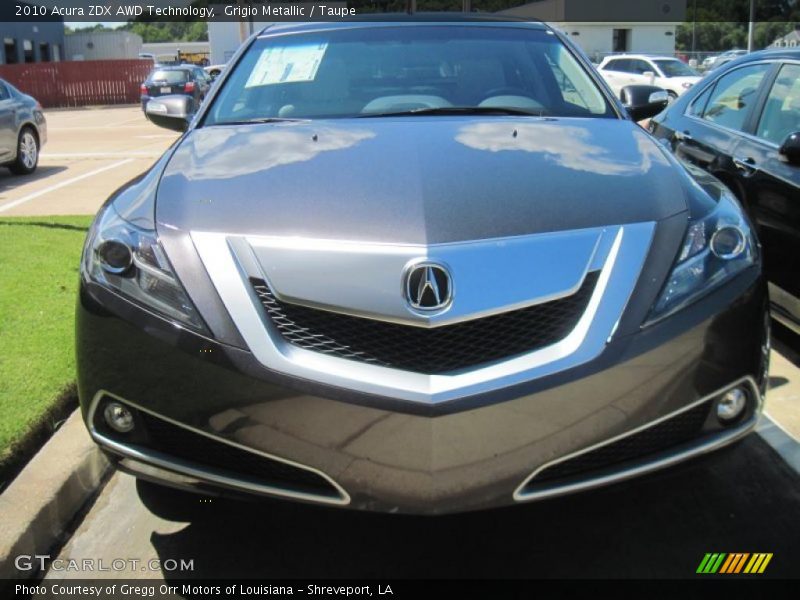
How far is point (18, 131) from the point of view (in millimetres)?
11367

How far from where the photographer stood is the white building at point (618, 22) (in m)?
56.0

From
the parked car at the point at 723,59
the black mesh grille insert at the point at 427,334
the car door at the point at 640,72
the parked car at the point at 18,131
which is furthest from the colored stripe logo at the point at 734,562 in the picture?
the car door at the point at 640,72

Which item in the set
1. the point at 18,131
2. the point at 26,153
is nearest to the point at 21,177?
the point at 26,153

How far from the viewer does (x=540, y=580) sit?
8.12ft

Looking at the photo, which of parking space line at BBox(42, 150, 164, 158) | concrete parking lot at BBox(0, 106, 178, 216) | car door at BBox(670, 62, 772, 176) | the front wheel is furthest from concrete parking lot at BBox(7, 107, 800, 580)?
parking space line at BBox(42, 150, 164, 158)

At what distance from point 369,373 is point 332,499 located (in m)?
0.38

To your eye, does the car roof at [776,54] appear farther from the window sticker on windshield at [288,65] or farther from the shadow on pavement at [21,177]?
the shadow on pavement at [21,177]

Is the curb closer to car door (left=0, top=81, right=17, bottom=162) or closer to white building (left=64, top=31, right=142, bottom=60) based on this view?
car door (left=0, top=81, right=17, bottom=162)

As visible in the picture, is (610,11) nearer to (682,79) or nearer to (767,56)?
(682,79)

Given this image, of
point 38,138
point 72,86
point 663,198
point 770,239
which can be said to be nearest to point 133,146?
point 38,138

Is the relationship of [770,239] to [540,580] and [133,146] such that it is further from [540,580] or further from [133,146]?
[133,146]

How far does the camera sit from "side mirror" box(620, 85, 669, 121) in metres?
4.05

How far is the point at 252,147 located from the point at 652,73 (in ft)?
73.0

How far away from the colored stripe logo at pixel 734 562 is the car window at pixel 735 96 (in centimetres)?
289
